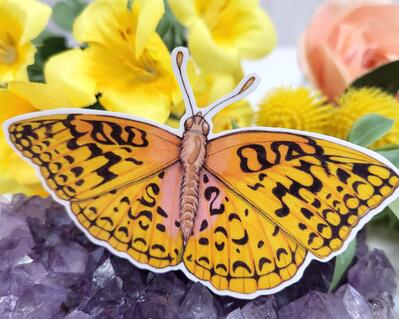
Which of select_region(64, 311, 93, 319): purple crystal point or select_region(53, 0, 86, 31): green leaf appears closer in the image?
select_region(64, 311, 93, 319): purple crystal point

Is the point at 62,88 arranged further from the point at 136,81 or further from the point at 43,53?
the point at 43,53

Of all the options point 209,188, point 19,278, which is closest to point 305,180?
point 209,188

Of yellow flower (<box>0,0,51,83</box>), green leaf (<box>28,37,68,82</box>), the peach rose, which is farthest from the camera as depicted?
the peach rose

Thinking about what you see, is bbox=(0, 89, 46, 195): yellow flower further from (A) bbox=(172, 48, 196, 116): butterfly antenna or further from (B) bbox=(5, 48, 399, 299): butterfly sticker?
(A) bbox=(172, 48, 196, 116): butterfly antenna

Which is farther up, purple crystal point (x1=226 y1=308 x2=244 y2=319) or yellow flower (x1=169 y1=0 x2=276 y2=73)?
yellow flower (x1=169 y1=0 x2=276 y2=73)

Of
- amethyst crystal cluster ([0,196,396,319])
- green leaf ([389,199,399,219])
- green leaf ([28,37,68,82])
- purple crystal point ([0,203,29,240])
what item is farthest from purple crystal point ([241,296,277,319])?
green leaf ([28,37,68,82])

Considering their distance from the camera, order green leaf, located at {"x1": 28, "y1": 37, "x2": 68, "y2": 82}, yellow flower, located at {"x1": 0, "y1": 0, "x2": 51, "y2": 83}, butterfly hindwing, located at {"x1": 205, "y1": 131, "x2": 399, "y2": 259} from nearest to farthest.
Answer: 1. butterfly hindwing, located at {"x1": 205, "y1": 131, "x2": 399, "y2": 259}
2. yellow flower, located at {"x1": 0, "y1": 0, "x2": 51, "y2": 83}
3. green leaf, located at {"x1": 28, "y1": 37, "x2": 68, "y2": 82}

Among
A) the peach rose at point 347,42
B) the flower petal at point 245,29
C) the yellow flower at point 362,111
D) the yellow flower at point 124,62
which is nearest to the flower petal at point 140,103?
the yellow flower at point 124,62

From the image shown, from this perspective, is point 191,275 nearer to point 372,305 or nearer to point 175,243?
point 175,243
